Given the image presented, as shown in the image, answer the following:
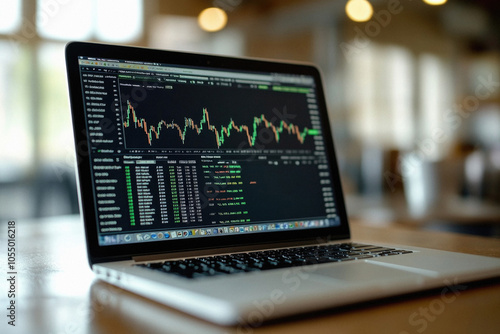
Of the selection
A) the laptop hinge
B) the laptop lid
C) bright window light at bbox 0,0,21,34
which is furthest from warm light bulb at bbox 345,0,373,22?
bright window light at bbox 0,0,21,34

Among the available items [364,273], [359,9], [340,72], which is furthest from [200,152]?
[340,72]

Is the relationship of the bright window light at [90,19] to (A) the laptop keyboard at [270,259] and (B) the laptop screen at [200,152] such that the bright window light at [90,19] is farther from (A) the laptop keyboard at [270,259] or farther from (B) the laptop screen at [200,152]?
(A) the laptop keyboard at [270,259]

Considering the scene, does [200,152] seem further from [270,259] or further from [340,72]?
[340,72]

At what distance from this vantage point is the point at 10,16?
4.59 metres

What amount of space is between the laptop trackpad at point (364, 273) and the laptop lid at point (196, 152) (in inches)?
8.8

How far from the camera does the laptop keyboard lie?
2.05 ft

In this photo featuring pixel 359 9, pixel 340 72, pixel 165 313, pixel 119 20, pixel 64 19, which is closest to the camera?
pixel 165 313

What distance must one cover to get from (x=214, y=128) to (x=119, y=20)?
15.3 feet

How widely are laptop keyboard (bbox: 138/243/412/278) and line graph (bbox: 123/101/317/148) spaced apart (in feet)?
0.65

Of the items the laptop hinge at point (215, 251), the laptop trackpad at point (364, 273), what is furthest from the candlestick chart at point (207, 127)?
the laptop trackpad at point (364, 273)

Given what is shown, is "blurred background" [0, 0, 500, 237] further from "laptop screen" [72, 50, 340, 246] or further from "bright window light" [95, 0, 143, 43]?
"laptop screen" [72, 50, 340, 246]

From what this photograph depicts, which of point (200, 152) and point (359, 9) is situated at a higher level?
point (359, 9)

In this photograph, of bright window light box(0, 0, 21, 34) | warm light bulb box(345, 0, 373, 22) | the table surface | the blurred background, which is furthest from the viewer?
the blurred background

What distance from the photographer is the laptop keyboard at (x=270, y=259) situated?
0.63 metres
